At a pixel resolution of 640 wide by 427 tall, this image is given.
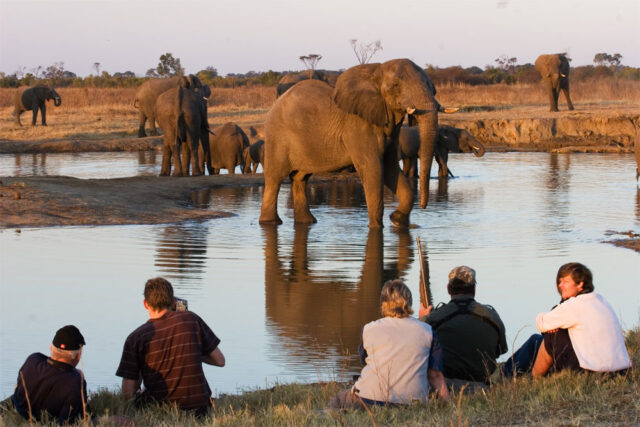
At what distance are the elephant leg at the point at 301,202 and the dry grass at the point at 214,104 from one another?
75.2 ft

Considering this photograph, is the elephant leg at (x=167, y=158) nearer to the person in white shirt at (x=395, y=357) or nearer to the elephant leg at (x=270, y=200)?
the elephant leg at (x=270, y=200)

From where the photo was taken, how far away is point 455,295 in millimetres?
7344

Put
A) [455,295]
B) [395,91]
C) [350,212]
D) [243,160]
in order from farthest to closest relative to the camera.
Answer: [243,160] → [350,212] → [395,91] → [455,295]

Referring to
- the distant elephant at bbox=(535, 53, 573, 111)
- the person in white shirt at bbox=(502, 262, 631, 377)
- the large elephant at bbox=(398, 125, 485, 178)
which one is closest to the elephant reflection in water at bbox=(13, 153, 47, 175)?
the large elephant at bbox=(398, 125, 485, 178)

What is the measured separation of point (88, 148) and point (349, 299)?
87.3ft

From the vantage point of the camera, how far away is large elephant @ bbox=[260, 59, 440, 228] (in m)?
15.7

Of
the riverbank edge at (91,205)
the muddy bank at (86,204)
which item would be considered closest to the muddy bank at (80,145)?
the riverbank edge at (91,205)

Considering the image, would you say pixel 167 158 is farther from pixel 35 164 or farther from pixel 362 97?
pixel 362 97

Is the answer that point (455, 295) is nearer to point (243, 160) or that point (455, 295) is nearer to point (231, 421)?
point (231, 421)

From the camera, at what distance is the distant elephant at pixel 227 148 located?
27.6m

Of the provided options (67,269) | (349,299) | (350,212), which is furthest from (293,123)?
(349,299)

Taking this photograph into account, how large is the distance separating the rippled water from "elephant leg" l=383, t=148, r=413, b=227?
27cm

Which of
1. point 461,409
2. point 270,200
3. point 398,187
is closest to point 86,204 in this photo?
point 270,200

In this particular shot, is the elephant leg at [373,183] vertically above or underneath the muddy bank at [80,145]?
underneath
